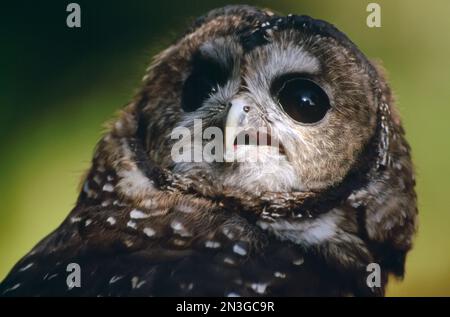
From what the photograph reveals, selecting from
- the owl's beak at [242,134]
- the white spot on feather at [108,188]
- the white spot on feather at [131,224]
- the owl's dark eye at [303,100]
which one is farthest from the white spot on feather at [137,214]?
the owl's dark eye at [303,100]

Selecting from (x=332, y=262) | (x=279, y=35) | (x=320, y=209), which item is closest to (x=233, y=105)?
(x=279, y=35)

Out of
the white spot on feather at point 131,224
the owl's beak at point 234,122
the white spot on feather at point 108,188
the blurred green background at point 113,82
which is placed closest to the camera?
the owl's beak at point 234,122

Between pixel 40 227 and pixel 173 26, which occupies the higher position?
pixel 173 26

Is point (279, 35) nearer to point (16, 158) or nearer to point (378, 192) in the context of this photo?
point (378, 192)

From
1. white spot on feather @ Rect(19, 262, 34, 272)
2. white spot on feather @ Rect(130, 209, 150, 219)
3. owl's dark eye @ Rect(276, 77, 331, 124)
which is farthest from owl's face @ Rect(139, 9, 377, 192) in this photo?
white spot on feather @ Rect(19, 262, 34, 272)

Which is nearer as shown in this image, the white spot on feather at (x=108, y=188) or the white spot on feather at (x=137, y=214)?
the white spot on feather at (x=137, y=214)

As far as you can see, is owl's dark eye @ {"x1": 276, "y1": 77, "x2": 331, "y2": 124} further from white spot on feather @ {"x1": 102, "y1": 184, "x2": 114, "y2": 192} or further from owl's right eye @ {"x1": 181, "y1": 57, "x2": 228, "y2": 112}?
white spot on feather @ {"x1": 102, "y1": 184, "x2": 114, "y2": 192}

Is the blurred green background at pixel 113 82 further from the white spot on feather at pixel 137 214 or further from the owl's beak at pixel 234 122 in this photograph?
the owl's beak at pixel 234 122
